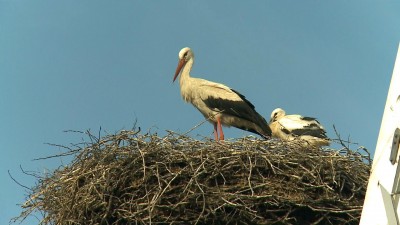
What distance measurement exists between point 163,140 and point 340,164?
1372 mm

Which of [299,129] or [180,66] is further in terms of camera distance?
[180,66]

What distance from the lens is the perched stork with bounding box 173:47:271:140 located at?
7.54 meters

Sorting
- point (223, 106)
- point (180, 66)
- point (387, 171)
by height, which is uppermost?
point (180, 66)

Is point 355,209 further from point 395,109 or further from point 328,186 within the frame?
point 395,109

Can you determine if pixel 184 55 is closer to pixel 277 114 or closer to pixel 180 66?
pixel 180 66

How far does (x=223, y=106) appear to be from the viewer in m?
7.57

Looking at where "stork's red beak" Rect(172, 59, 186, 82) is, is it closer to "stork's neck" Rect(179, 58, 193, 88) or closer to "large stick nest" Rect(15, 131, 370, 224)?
"stork's neck" Rect(179, 58, 193, 88)

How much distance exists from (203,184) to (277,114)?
3.54 m

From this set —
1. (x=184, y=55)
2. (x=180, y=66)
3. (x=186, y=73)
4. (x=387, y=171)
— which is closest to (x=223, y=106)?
(x=186, y=73)

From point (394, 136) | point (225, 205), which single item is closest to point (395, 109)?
point (394, 136)

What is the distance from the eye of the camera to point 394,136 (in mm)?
1395

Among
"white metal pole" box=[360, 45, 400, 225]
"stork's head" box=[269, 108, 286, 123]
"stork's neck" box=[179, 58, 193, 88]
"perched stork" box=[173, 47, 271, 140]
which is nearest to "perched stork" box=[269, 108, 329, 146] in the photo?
"stork's head" box=[269, 108, 286, 123]

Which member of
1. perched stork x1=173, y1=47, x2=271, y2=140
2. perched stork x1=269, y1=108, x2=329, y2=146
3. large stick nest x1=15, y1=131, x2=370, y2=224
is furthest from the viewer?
perched stork x1=173, y1=47, x2=271, y2=140

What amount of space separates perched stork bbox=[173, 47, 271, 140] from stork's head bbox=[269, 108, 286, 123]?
0.49 metres
